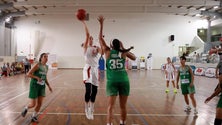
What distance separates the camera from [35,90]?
5113 mm

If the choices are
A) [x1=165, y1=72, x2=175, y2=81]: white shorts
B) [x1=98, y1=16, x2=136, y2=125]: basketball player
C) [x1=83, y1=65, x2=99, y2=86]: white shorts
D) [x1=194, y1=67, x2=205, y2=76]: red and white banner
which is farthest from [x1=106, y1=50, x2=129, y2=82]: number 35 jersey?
[x1=194, y1=67, x2=205, y2=76]: red and white banner

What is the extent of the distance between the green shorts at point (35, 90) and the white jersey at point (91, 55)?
121 cm

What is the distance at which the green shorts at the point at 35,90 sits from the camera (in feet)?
16.7

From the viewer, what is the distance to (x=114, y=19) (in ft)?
90.0

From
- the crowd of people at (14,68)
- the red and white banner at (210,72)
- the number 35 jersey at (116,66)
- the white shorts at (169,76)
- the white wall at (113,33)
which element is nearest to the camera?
the number 35 jersey at (116,66)

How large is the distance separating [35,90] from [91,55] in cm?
147

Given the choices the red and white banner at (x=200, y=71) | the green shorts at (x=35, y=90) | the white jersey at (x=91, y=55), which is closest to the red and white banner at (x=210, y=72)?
the red and white banner at (x=200, y=71)

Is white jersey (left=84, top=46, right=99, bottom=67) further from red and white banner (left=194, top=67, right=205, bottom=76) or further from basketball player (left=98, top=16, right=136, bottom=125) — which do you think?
red and white banner (left=194, top=67, right=205, bottom=76)

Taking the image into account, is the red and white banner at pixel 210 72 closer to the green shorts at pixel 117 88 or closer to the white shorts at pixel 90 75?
the white shorts at pixel 90 75

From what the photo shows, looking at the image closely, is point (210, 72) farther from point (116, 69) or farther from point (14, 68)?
point (116, 69)

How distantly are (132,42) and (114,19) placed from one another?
3.40 m

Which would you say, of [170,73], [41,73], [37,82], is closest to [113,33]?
[170,73]

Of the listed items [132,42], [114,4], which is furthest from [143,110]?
[132,42]

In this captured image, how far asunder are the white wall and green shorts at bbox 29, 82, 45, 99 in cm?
2254
